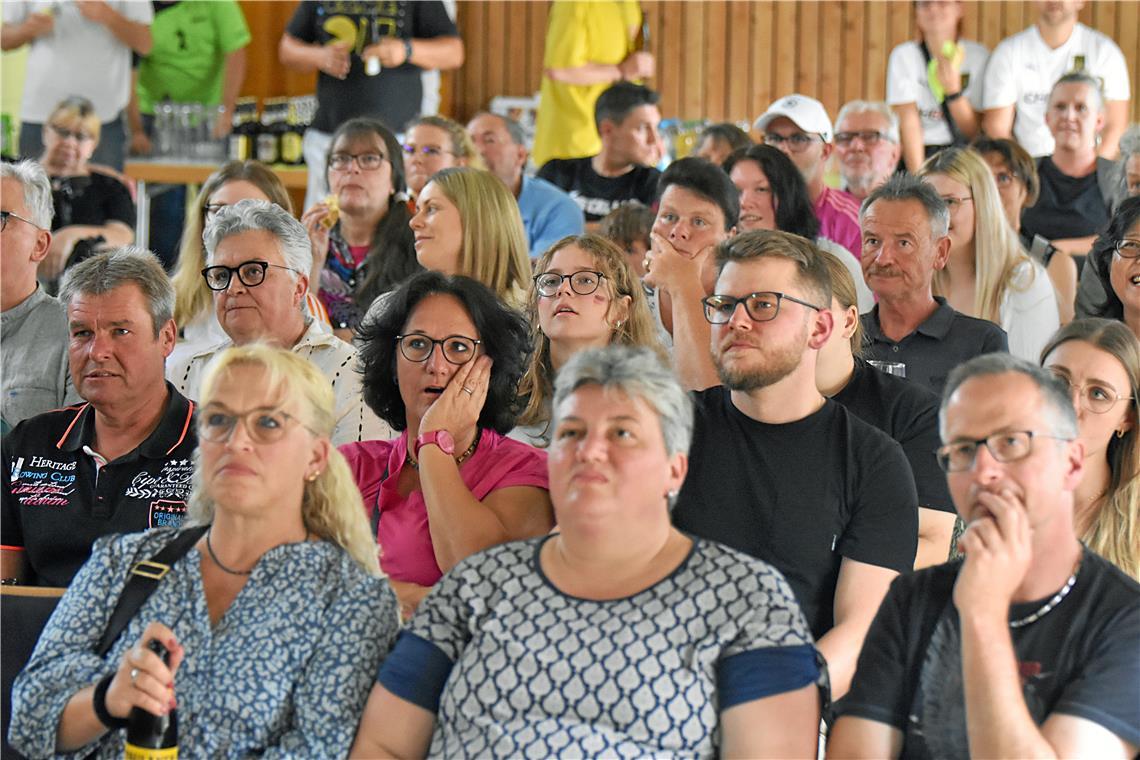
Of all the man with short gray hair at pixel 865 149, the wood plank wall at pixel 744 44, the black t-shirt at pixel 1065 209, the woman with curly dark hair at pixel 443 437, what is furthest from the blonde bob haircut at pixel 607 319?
the wood plank wall at pixel 744 44

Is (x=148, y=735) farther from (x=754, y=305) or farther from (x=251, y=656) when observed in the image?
(x=754, y=305)

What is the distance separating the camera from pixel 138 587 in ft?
7.06

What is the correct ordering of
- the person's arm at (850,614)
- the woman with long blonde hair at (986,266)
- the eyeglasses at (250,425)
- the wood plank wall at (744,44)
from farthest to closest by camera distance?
the wood plank wall at (744,44) → the woman with long blonde hair at (986,266) → the person's arm at (850,614) → the eyeglasses at (250,425)

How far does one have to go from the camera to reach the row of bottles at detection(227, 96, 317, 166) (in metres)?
6.91

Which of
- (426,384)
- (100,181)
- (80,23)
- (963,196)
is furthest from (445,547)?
(80,23)

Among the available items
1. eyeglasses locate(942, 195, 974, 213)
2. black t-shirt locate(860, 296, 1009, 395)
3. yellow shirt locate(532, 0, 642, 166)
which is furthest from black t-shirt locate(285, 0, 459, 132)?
black t-shirt locate(860, 296, 1009, 395)

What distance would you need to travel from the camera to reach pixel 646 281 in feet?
11.6

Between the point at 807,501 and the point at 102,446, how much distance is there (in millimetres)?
1379

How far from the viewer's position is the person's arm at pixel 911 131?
6.77m

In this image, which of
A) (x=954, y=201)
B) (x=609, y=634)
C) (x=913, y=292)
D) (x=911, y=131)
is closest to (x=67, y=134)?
(x=954, y=201)

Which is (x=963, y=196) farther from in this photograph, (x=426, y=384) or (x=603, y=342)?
(x=426, y=384)

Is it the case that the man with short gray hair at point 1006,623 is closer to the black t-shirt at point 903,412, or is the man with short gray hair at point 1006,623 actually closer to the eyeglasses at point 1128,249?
the black t-shirt at point 903,412

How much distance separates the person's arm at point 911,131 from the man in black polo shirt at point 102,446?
4.57 m

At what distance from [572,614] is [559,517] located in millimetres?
142
